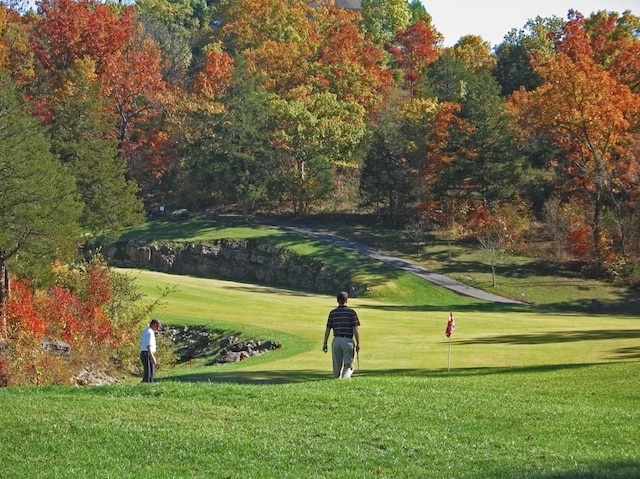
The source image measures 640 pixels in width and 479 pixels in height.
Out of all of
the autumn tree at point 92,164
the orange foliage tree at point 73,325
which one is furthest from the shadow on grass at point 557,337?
the autumn tree at point 92,164

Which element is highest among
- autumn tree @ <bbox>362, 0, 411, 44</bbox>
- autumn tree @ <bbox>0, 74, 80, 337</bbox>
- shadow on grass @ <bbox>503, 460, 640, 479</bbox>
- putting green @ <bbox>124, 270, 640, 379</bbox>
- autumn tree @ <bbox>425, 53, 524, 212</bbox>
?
autumn tree @ <bbox>362, 0, 411, 44</bbox>

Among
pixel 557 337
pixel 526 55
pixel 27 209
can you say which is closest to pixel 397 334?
pixel 557 337

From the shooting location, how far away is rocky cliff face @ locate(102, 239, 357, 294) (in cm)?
6931

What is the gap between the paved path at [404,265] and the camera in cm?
5816

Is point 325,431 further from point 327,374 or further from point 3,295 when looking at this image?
point 3,295

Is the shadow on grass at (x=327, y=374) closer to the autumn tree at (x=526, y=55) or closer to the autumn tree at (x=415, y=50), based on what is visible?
the autumn tree at (x=526, y=55)

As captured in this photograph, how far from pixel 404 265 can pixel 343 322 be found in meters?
48.2

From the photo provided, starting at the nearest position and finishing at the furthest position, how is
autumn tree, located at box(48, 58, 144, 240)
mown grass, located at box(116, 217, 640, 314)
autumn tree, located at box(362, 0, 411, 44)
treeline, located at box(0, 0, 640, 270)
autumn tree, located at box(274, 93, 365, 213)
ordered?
autumn tree, located at box(48, 58, 144, 240) < mown grass, located at box(116, 217, 640, 314) < treeline, located at box(0, 0, 640, 270) < autumn tree, located at box(274, 93, 365, 213) < autumn tree, located at box(362, 0, 411, 44)

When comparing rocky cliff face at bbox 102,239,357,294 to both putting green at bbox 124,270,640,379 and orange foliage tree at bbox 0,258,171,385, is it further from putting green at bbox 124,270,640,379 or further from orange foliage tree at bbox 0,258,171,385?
orange foliage tree at bbox 0,258,171,385

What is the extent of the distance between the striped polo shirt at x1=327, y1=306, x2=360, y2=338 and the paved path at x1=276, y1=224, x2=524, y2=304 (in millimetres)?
39272

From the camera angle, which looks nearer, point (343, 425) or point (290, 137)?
point (343, 425)

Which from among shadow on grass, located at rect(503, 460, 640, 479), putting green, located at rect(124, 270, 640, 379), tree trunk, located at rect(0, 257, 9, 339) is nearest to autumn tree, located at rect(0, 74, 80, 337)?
tree trunk, located at rect(0, 257, 9, 339)

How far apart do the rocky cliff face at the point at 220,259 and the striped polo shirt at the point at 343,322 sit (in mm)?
49945

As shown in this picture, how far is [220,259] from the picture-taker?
72812mm
